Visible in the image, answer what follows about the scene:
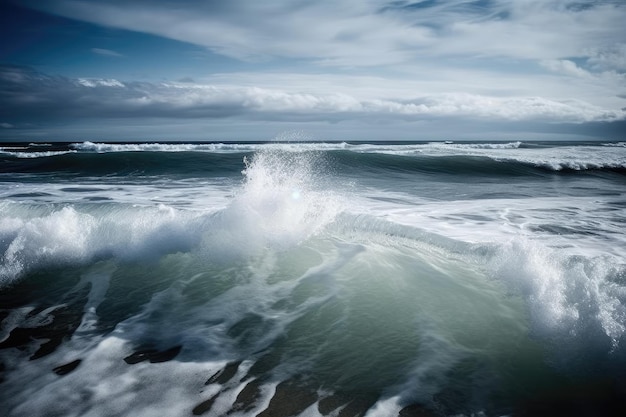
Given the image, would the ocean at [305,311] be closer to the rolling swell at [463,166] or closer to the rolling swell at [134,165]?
the rolling swell at [134,165]

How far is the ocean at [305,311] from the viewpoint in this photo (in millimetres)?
2818

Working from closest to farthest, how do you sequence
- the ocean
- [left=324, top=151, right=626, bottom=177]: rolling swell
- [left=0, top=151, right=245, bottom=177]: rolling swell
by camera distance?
the ocean
[left=0, top=151, right=245, bottom=177]: rolling swell
[left=324, top=151, right=626, bottom=177]: rolling swell

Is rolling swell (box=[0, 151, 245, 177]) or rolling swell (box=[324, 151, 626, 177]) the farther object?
rolling swell (box=[324, 151, 626, 177])

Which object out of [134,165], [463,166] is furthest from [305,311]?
[463,166]

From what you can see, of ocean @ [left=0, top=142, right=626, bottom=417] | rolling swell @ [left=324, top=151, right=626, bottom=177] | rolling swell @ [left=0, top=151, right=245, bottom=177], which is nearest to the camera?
ocean @ [left=0, top=142, right=626, bottom=417]

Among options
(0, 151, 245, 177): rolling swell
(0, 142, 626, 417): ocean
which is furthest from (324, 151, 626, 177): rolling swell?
(0, 142, 626, 417): ocean

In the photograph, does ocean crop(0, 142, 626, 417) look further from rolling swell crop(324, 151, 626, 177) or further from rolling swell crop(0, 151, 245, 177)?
rolling swell crop(324, 151, 626, 177)

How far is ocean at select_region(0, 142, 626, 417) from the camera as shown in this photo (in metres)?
2.82

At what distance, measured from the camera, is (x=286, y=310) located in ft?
13.9

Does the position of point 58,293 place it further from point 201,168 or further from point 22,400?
point 201,168

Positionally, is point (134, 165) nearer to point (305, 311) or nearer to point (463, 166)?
point (463, 166)

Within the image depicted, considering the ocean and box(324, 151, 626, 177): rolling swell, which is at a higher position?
box(324, 151, 626, 177): rolling swell

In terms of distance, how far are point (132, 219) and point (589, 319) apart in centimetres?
690

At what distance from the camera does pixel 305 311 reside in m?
4.20
